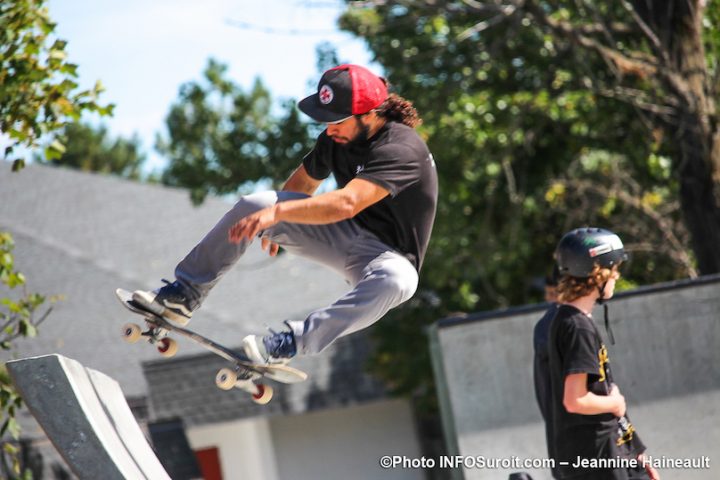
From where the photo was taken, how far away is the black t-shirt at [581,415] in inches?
172

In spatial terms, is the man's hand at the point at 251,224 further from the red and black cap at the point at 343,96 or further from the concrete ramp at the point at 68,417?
the concrete ramp at the point at 68,417

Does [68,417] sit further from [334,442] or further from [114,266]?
[334,442]

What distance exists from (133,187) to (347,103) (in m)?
17.1

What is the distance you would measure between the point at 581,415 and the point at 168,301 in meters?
2.02

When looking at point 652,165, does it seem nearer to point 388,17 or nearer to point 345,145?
point 388,17

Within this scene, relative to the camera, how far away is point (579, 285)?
456 centimetres

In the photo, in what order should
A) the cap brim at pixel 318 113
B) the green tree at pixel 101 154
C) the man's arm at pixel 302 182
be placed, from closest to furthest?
the cap brim at pixel 318 113, the man's arm at pixel 302 182, the green tree at pixel 101 154

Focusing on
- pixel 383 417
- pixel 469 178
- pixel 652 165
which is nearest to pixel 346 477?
pixel 383 417

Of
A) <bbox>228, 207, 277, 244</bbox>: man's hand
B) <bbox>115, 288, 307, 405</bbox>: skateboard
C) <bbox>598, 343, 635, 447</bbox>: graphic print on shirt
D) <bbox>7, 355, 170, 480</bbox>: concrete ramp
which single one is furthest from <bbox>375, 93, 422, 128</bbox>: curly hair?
<bbox>7, 355, 170, 480</bbox>: concrete ramp

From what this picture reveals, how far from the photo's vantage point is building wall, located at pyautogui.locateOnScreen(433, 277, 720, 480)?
7.46 metres

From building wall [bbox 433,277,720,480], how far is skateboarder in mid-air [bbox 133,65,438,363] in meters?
2.80

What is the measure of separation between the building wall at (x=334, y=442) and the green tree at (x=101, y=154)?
26.1 meters

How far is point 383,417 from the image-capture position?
60.3ft

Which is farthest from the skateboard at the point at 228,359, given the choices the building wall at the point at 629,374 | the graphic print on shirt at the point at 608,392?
the building wall at the point at 629,374
